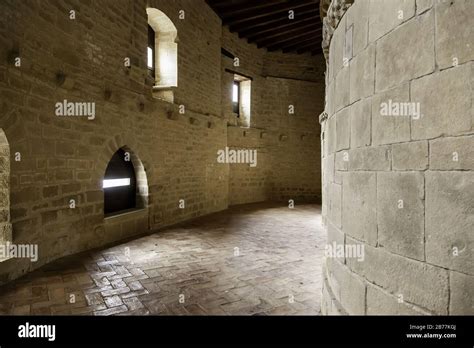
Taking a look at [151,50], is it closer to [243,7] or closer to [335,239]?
[243,7]

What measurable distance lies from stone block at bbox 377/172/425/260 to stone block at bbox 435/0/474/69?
1.90 feet

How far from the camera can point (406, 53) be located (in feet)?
5.12

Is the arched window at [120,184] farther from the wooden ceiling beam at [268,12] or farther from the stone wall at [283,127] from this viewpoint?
the wooden ceiling beam at [268,12]

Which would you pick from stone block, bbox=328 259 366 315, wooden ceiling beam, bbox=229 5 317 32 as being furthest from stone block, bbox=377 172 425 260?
wooden ceiling beam, bbox=229 5 317 32

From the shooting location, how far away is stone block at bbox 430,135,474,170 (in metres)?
1.29

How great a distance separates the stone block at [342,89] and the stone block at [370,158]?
431mm

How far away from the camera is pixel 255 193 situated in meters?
11.2

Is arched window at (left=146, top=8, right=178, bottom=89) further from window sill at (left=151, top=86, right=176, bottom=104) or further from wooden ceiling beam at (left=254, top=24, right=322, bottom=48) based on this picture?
wooden ceiling beam at (left=254, top=24, right=322, bottom=48)

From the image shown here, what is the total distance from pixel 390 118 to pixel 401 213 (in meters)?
0.55

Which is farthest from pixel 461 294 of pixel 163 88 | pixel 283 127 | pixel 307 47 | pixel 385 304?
pixel 307 47

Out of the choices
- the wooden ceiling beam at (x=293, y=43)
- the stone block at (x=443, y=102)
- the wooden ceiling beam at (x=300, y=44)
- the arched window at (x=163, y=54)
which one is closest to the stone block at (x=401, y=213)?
the stone block at (x=443, y=102)

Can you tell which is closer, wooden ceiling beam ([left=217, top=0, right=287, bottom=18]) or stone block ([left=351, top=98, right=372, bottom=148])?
stone block ([left=351, top=98, right=372, bottom=148])

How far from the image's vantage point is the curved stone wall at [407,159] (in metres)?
1.32

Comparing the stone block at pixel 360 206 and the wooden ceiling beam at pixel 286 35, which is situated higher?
the wooden ceiling beam at pixel 286 35
